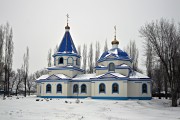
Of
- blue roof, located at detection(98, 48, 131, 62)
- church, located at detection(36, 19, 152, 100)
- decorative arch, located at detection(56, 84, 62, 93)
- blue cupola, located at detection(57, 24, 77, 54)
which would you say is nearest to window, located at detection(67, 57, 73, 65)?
A: church, located at detection(36, 19, 152, 100)

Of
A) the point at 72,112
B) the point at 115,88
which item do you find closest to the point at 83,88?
the point at 115,88

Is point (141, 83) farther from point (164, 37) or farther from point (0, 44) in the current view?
point (0, 44)

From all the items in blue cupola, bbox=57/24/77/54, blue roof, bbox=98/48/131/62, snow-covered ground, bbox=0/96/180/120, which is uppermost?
blue cupola, bbox=57/24/77/54

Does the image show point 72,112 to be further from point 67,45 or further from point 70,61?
point 67,45

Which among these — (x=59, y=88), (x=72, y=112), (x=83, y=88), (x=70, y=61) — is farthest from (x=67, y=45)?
(x=72, y=112)

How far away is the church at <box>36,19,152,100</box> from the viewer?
31.7 m

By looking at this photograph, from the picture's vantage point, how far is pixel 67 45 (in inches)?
1455

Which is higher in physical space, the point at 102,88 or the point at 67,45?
the point at 67,45

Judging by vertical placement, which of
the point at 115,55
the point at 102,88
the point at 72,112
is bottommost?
the point at 72,112

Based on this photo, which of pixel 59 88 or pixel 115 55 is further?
pixel 59 88

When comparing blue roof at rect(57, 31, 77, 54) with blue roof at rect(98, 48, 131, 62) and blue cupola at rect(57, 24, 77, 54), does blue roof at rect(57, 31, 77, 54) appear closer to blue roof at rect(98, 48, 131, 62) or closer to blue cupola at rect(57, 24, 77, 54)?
blue cupola at rect(57, 24, 77, 54)

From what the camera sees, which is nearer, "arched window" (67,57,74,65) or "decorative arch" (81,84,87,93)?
"decorative arch" (81,84,87,93)

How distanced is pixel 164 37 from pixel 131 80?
26.2ft

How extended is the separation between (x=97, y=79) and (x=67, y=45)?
28.1 ft
